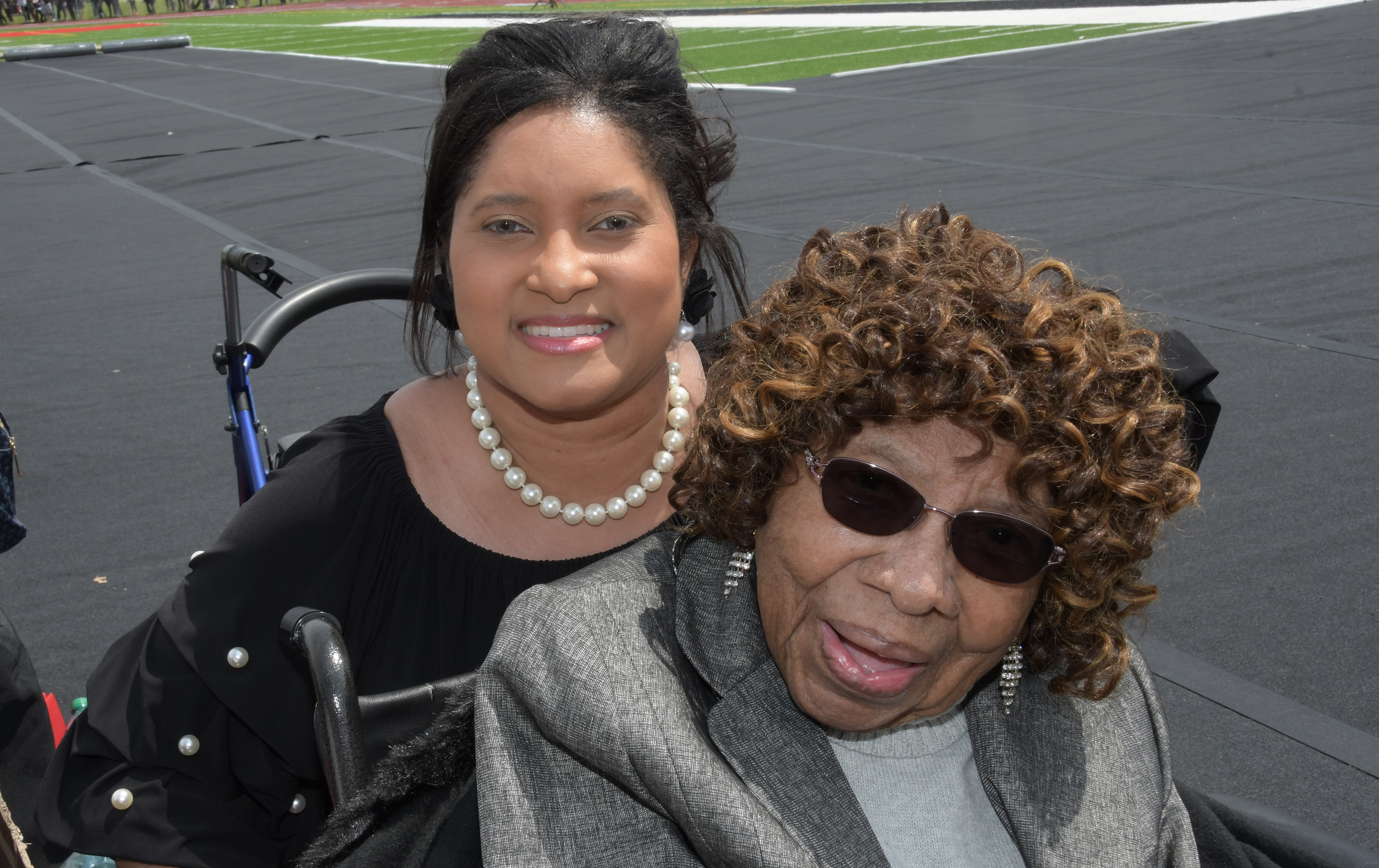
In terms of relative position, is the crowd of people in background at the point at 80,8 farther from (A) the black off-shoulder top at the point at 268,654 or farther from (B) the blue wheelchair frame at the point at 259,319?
(A) the black off-shoulder top at the point at 268,654

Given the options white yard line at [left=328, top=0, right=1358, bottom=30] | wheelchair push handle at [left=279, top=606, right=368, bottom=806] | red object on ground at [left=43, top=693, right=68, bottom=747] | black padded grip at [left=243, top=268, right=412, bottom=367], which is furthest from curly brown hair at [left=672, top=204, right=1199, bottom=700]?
white yard line at [left=328, top=0, right=1358, bottom=30]

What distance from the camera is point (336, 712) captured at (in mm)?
1522

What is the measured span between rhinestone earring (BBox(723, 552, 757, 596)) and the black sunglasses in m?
0.20

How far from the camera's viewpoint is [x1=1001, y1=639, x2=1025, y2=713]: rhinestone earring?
163cm

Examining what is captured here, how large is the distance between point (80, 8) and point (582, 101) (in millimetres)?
63300

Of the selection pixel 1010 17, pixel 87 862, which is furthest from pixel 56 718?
pixel 1010 17

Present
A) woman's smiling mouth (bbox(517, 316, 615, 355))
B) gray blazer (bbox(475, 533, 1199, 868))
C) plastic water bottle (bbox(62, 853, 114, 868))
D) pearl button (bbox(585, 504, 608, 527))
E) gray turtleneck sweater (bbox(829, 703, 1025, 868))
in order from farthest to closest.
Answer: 1. pearl button (bbox(585, 504, 608, 527))
2. woman's smiling mouth (bbox(517, 316, 615, 355))
3. plastic water bottle (bbox(62, 853, 114, 868))
4. gray turtleneck sweater (bbox(829, 703, 1025, 868))
5. gray blazer (bbox(475, 533, 1199, 868))

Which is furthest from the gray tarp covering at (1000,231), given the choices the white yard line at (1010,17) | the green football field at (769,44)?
the white yard line at (1010,17)

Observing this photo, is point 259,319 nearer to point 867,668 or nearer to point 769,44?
point 867,668

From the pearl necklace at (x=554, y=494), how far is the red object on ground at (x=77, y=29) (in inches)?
1740

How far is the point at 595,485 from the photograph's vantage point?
2.21 meters

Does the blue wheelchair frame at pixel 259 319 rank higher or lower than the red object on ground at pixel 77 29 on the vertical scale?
higher

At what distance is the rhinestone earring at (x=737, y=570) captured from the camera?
63.8 inches

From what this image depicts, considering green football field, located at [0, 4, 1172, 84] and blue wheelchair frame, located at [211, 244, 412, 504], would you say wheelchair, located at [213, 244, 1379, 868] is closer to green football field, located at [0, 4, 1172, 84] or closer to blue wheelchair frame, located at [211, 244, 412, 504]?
blue wheelchair frame, located at [211, 244, 412, 504]
